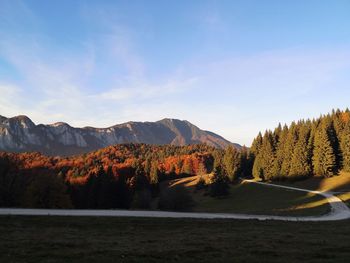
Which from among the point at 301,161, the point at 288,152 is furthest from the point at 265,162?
the point at 301,161

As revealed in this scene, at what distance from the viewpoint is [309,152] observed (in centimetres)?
9475

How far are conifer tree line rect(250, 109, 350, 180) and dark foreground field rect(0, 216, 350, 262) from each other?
70.1 metres

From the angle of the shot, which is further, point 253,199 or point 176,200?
point 253,199

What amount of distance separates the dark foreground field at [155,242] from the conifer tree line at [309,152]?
70.1 meters

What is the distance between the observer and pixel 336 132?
9962cm

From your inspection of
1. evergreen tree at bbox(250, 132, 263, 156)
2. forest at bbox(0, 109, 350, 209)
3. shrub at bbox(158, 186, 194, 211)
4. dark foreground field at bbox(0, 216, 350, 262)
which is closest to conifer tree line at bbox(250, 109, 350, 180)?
forest at bbox(0, 109, 350, 209)

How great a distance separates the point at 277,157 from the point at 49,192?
203 ft

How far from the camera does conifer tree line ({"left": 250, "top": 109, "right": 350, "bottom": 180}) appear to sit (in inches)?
3465

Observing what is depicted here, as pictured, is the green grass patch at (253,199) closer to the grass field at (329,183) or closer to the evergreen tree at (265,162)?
the grass field at (329,183)

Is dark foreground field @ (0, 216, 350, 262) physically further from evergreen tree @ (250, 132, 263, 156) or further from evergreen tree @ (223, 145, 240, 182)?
evergreen tree @ (250, 132, 263, 156)

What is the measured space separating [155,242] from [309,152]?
85541mm

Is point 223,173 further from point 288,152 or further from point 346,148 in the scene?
point 346,148

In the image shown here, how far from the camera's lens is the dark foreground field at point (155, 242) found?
12.9m

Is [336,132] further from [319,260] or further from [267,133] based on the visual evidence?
[319,260]
